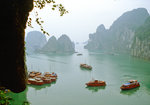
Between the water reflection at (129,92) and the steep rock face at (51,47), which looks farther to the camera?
the steep rock face at (51,47)

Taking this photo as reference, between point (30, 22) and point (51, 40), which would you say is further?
point (51, 40)

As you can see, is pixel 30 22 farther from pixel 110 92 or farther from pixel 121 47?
pixel 121 47

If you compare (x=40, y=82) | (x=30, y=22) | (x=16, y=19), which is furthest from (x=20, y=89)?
(x=40, y=82)

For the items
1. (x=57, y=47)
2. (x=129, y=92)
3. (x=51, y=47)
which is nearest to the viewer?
(x=129, y=92)

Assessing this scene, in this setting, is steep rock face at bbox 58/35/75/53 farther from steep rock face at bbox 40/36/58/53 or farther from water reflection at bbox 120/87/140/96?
water reflection at bbox 120/87/140/96

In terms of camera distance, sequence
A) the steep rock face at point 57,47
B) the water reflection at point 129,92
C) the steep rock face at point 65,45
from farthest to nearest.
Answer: the steep rock face at point 65,45 < the steep rock face at point 57,47 < the water reflection at point 129,92

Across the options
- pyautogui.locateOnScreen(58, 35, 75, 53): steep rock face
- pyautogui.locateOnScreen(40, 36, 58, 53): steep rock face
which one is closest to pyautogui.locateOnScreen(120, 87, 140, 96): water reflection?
pyautogui.locateOnScreen(58, 35, 75, 53): steep rock face

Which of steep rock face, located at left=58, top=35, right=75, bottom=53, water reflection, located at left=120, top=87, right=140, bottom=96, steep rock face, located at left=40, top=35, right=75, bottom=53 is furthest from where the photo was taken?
steep rock face, located at left=58, top=35, right=75, bottom=53

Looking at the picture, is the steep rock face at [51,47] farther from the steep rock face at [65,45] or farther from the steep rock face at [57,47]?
the steep rock face at [65,45]

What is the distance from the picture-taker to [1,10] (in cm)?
344

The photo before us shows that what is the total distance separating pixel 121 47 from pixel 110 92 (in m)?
138

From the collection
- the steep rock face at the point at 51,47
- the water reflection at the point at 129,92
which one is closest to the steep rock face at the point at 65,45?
the steep rock face at the point at 51,47

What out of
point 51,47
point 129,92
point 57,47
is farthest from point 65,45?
point 129,92

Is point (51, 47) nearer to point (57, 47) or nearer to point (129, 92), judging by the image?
point (57, 47)
